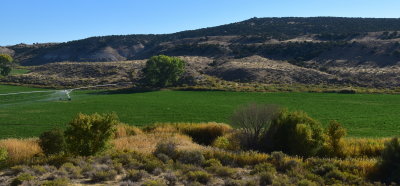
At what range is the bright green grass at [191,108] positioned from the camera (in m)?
33.3

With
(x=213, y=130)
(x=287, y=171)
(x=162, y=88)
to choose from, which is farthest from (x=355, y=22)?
(x=287, y=171)

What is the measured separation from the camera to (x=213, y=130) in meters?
27.8

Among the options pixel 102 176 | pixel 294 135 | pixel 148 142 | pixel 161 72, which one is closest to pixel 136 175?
pixel 102 176

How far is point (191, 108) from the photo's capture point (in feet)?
149

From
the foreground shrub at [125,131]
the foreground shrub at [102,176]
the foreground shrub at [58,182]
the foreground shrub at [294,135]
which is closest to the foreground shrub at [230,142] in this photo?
the foreground shrub at [294,135]

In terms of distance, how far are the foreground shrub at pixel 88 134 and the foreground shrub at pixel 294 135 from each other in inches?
385

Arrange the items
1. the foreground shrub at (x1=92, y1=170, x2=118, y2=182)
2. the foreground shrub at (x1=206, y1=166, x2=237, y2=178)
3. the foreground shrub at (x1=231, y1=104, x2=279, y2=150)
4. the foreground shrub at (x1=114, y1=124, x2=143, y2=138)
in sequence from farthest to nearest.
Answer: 1. the foreground shrub at (x1=114, y1=124, x2=143, y2=138)
2. the foreground shrub at (x1=231, y1=104, x2=279, y2=150)
3. the foreground shrub at (x1=206, y1=166, x2=237, y2=178)
4. the foreground shrub at (x1=92, y1=170, x2=118, y2=182)

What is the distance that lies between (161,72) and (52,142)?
52.7 meters

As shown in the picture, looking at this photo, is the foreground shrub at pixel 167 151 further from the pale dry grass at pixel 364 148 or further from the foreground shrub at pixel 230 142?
the pale dry grass at pixel 364 148

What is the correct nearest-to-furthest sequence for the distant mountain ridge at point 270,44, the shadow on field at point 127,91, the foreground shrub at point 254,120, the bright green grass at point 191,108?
the foreground shrub at point 254,120 → the bright green grass at point 191,108 → the shadow on field at point 127,91 → the distant mountain ridge at point 270,44

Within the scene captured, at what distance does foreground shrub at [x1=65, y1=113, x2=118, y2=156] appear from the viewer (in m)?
17.3

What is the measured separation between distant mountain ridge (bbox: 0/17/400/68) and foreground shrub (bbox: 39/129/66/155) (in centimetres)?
8223

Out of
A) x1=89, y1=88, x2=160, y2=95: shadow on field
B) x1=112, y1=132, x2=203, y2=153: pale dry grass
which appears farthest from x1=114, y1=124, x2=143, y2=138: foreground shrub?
x1=89, y1=88, x2=160, y2=95: shadow on field

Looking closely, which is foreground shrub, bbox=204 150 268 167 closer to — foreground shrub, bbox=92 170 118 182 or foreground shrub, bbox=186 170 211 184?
foreground shrub, bbox=186 170 211 184
